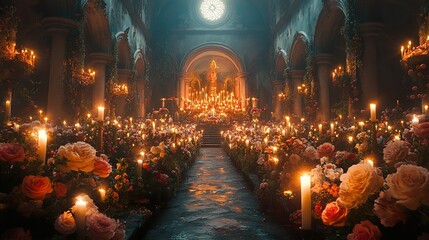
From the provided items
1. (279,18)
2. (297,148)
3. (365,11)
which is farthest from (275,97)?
(297,148)

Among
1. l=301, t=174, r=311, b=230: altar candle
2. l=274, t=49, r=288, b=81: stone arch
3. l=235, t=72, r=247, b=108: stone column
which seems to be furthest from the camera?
l=235, t=72, r=247, b=108: stone column

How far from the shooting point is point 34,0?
1227 cm

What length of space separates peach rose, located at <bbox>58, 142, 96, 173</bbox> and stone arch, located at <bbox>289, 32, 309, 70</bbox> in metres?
17.0

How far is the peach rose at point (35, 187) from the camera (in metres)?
2.26

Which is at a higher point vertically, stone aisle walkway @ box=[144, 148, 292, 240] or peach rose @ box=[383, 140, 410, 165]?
peach rose @ box=[383, 140, 410, 165]

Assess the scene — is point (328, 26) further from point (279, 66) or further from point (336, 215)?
point (336, 215)

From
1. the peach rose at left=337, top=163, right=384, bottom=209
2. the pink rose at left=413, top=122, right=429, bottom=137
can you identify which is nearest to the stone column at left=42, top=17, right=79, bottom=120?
the pink rose at left=413, top=122, right=429, bottom=137

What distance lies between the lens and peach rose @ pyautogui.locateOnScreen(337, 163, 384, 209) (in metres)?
2.22

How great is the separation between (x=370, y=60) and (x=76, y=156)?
11490 millimetres

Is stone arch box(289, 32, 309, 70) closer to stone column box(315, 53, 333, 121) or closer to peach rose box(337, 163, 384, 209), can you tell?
stone column box(315, 53, 333, 121)

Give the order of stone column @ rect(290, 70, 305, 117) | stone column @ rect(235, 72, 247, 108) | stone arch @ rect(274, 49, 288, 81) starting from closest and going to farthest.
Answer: stone column @ rect(290, 70, 305, 117), stone arch @ rect(274, 49, 288, 81), stone column @ rect(235, 72, 247, 108)

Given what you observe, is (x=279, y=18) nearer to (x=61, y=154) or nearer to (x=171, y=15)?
(x=171, y=15)

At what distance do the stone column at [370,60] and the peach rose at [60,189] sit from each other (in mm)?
11523

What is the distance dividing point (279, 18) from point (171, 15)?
891 cm
